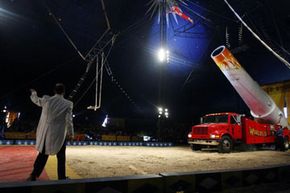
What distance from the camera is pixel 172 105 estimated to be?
37969 millimetres

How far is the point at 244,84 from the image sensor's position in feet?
46.4

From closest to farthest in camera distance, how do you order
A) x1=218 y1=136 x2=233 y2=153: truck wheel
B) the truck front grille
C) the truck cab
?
x1=218 y1=136 x2=233 y2=153: truck wheel < the truck cab < the truck front grille

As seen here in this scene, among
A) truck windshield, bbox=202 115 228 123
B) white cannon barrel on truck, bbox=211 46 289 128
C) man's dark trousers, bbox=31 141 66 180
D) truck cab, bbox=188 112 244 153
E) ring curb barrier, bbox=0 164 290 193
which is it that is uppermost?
white cannon barrel on truck, bbox=211 46 289 128

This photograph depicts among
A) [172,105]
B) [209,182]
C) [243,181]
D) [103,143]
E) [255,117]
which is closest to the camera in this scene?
[209,182]

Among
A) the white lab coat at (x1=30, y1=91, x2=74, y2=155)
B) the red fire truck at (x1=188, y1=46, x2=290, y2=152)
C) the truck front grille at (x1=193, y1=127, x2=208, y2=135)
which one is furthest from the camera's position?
the truck front grille at (x1=193, y1=127, x2=208, y2=135)

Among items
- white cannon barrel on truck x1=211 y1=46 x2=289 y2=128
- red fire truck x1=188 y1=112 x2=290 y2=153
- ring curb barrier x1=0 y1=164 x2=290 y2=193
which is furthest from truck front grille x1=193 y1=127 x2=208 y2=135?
ring curb barrier x1=0 y1=164 x2=290 y2=193

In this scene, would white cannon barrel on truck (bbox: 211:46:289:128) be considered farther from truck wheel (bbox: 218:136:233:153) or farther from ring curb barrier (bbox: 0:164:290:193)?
ring curb barrier (bbox: 0:164:290:193)

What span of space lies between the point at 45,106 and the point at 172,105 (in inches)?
1331

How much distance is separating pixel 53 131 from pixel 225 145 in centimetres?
1077

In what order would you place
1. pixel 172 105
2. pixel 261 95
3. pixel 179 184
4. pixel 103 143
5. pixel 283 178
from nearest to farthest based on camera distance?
pixel 179 184 < pixel 283 178 < pixel 261 95 < pixel 103 143 < pixel 172 105

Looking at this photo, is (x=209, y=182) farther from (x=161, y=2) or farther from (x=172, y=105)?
(x=172, y=105)

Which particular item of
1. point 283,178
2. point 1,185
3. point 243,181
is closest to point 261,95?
point 283,178

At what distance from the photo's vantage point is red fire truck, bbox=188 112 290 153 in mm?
13445

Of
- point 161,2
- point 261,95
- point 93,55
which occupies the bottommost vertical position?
point 261,95
